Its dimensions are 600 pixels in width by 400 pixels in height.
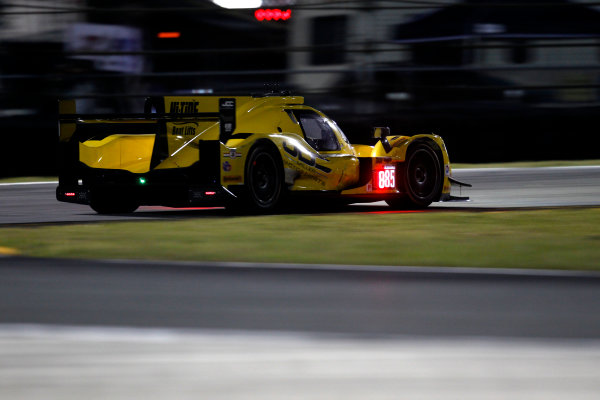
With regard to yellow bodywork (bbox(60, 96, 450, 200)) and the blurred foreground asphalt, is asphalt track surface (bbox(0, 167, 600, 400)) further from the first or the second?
yellow bodywork (bbox(60, 96, 450, 200))

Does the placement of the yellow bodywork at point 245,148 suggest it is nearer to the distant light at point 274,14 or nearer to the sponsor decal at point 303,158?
the sponsor decal at point 303,158

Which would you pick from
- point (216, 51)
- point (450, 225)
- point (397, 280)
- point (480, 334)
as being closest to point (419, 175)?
point (450, 225)

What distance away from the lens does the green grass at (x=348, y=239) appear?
31.0 ft

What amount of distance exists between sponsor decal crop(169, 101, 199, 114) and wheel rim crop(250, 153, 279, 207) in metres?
0.88

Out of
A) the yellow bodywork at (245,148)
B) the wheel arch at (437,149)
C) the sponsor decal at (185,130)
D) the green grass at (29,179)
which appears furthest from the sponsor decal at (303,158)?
the green grass at (29,179)

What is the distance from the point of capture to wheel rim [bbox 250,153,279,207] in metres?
12.8

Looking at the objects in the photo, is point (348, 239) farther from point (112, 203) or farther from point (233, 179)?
point (112, 203)

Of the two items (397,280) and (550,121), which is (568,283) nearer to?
(397,280)

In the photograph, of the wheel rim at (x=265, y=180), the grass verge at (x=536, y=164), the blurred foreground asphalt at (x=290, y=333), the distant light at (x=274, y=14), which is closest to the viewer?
the blurred foreground asphalt at (x=290, y=333)

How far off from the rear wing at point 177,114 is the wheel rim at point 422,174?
249 centimetres

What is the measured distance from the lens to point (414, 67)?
22641 millimetres

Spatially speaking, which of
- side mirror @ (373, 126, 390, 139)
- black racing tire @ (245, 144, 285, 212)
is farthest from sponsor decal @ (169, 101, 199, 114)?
side mirror @ (373, 126, 390, 139)

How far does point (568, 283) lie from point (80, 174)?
678 centimetres

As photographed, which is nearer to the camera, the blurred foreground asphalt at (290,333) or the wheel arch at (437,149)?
the blurred foreground asphalt at (290,333)
